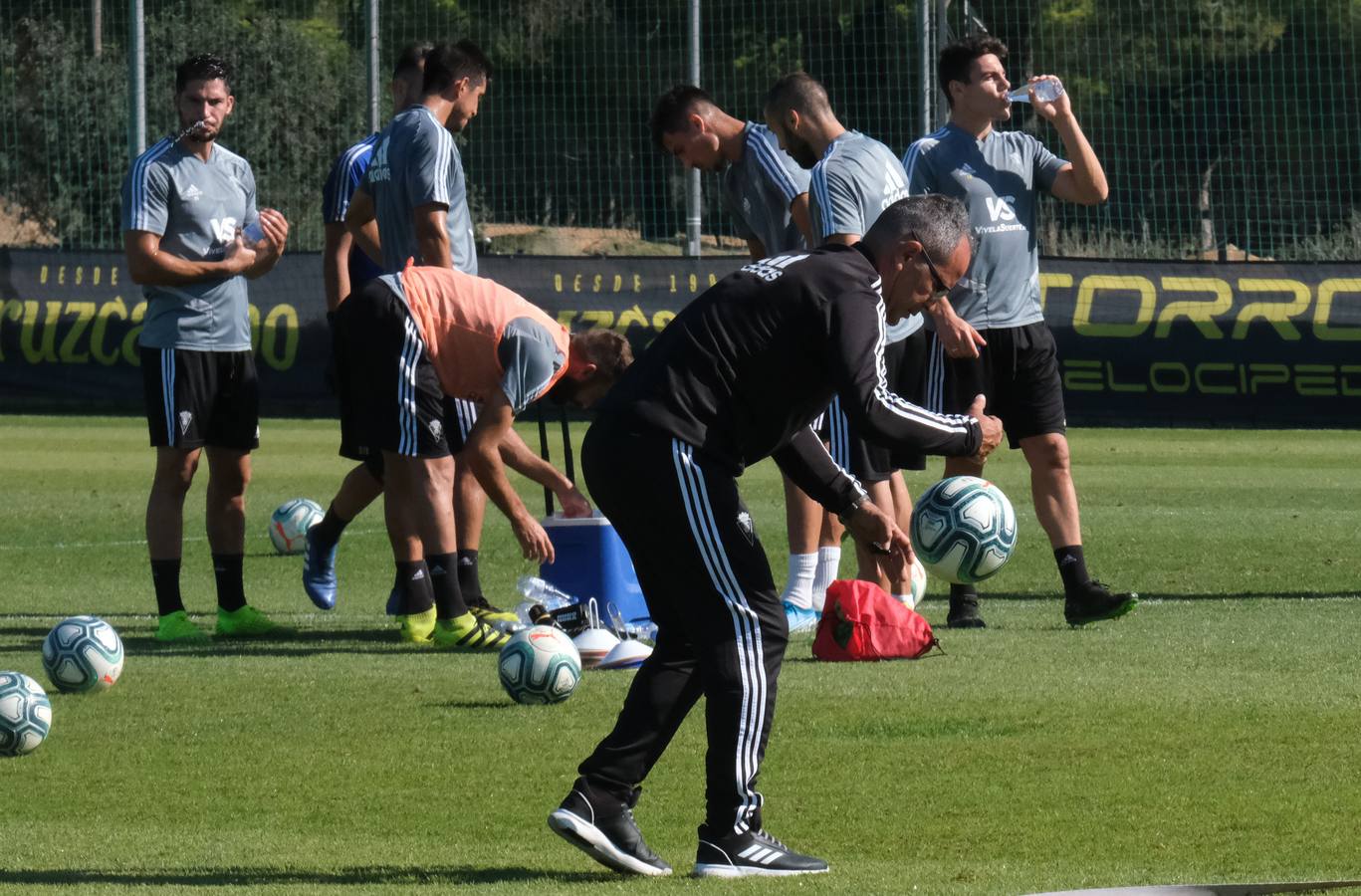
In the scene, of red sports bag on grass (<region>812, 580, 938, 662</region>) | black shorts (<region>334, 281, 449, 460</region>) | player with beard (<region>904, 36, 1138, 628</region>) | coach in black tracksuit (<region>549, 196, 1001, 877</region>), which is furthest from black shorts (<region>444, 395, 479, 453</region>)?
coach in black tracksuit (<region>549, 196, 1001, 877</region>)

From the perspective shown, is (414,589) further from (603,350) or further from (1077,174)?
(1077,174)

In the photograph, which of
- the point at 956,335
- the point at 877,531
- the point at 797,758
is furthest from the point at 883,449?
the point at 877,531

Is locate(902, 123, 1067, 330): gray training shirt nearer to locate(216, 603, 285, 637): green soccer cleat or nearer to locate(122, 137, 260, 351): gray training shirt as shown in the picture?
locate(122, 137, 260, 351): gray training shirt

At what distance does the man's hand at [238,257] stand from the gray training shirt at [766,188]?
206cm

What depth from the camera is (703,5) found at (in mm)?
31109

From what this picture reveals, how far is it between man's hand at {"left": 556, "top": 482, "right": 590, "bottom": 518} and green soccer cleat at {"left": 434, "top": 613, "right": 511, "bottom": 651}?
0.60 metres

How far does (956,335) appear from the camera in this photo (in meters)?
8.28

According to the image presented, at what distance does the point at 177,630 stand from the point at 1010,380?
11.9 feet

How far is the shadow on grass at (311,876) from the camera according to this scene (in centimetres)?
462

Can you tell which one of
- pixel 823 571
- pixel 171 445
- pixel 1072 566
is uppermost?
pixel 171 445

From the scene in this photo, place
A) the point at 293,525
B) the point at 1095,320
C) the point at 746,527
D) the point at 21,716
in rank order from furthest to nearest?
the point at 1095,320 < the point at 293,525 < the point at 21,716 < the point at 746,527

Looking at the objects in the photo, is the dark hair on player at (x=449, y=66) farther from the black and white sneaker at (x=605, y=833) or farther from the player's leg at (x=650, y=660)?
the black and white sneaker at (x=605, y=833)

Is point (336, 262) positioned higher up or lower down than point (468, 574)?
higher up

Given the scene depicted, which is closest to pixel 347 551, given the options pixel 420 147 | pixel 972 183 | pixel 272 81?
pixel 420 147
